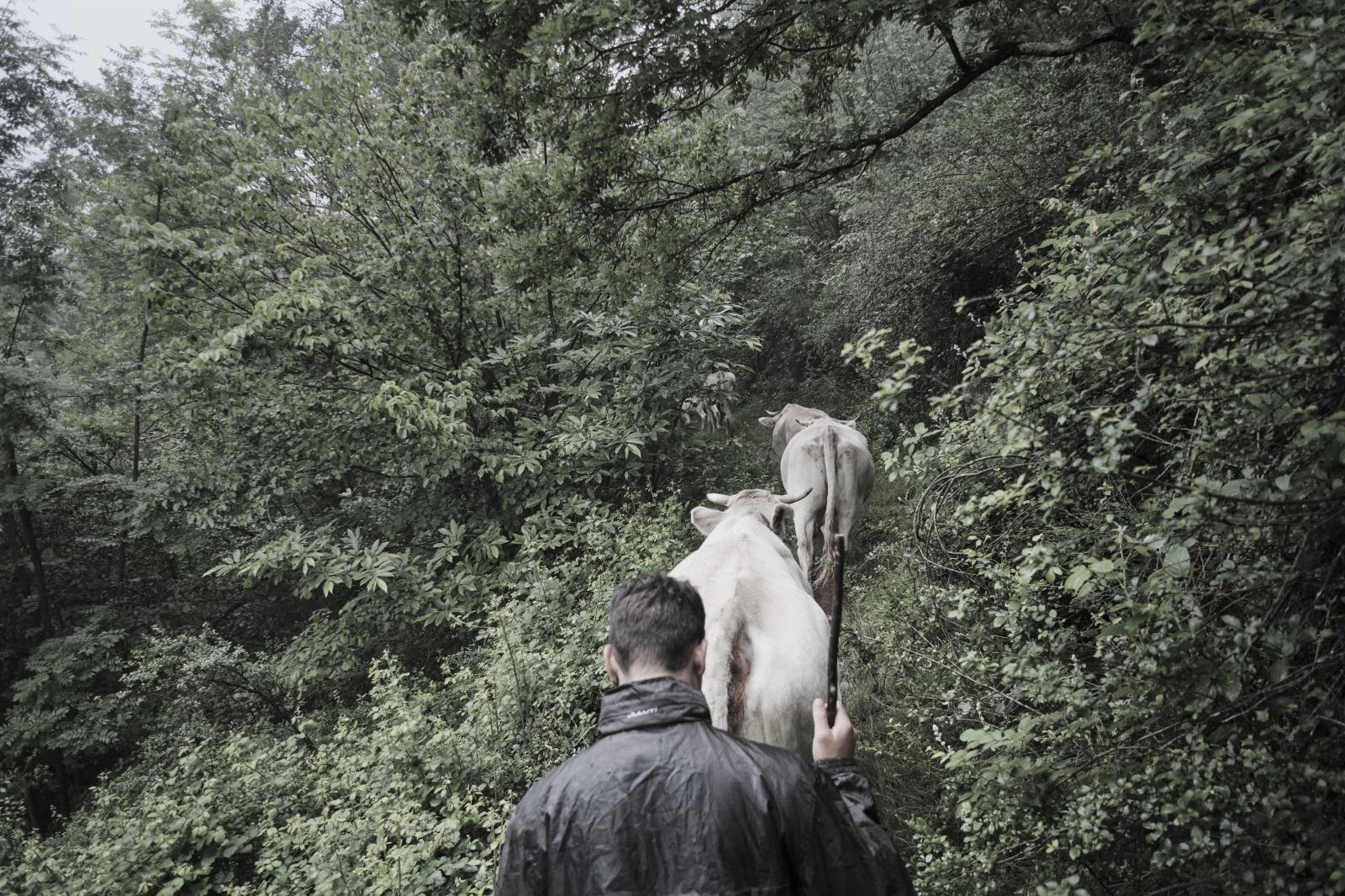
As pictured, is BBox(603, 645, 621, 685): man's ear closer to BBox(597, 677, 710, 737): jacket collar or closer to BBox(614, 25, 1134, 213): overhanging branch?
BBox(597, 677, 710, 737): jacket collar

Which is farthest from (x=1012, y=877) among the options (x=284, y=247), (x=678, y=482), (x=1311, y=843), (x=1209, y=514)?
(x=284, y=247)

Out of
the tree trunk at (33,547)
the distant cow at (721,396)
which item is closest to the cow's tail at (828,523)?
the distant cow at (721,396)

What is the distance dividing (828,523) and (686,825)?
5.16 meters

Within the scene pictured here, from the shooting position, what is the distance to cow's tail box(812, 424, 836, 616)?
6109mm

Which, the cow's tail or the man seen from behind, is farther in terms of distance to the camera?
the cow's tail

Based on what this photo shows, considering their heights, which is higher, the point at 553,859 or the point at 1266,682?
the point at 553,859

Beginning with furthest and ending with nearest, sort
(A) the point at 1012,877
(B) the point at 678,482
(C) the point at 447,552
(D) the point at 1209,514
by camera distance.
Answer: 1. (B) the point at 678,482
2. (C) the point at 447,552
3. (A) the point at 1012,877
4. (D) the point at 1209,514

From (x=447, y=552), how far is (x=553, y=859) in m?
5.47

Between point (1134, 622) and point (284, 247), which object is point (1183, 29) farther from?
point (284, 247)

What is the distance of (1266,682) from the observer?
1938mm

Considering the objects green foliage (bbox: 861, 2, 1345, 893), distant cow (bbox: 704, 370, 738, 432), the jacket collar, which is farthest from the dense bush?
the jacket collar

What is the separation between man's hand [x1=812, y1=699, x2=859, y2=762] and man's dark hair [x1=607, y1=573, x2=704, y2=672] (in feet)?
1.19

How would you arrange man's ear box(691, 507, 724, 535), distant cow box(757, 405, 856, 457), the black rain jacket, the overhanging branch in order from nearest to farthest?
the black rain jacket < the overhanging branch < man's ear box(691, 507, 724, 535) < distant cow box(757, 405, 856, 457)

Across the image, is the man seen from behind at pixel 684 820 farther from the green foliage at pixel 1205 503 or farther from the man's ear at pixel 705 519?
the man's ear at pixel 705 519
